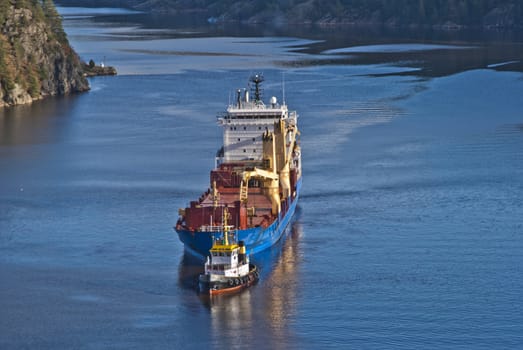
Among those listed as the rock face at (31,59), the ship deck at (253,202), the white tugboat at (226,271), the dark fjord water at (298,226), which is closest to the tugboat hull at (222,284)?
the white tugboat at (226,271)

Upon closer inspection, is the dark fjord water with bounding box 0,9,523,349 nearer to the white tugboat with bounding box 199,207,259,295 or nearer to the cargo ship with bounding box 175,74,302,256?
the white tugboat with bounding box 199,207,259,295

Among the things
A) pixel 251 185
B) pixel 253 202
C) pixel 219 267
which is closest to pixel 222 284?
pixel 219 267

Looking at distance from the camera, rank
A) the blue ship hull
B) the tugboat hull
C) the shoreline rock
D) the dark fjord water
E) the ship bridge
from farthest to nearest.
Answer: the shoreline rock, the ship bridge, the blue ship hull, the tugboat hull, the dark fjord water

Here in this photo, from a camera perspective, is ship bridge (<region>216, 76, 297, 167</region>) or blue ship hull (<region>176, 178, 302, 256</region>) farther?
ship bridge (<region>216, 76, 297, 167</region>)

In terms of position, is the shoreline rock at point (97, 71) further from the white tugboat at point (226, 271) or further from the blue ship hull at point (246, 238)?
the white tugboat at point (226, 271)

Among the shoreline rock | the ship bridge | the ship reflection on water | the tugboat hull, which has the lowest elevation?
the ship reflection on water

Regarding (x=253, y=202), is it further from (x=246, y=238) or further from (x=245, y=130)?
(x=245, y=130)

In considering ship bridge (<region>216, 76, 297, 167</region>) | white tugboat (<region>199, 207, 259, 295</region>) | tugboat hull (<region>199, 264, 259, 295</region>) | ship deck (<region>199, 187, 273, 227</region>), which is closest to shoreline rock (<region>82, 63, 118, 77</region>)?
ship bridge (<region>216, 76, 297, 167</region>)

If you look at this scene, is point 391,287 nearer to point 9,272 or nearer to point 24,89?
point 9,272
